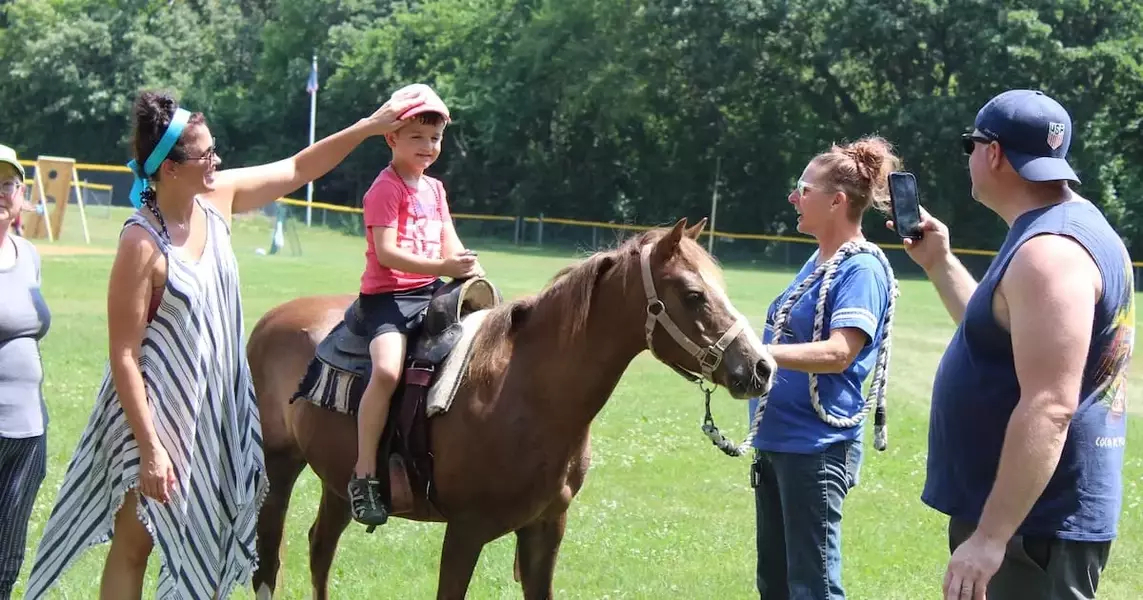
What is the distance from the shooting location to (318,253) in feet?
112

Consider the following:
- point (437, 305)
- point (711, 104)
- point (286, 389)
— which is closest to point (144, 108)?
point (437, 305)

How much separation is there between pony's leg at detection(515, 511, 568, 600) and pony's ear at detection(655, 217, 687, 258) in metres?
1.36

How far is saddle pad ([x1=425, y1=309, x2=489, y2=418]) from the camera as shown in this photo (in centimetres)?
462

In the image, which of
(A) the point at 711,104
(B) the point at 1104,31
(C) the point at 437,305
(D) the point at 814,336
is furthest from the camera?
(A) the point at 711,104

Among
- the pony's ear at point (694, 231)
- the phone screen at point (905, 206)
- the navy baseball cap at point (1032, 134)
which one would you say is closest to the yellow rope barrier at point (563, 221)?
the pony's ear at point (694, 231)

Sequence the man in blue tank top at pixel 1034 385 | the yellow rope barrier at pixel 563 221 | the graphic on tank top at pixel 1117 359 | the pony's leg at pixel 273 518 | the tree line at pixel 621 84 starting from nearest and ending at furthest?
the man in blue tank top at pixel 1034 385
the graphic on tank top at pixel 1117 359
the pony's leg at pixel 273 518
the yellow rope barrier at pixel 563 221
the tree line at pixel 621 84

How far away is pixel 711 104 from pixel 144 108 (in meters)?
43.7

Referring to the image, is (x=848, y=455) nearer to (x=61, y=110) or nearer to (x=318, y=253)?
(x=318, y=253)

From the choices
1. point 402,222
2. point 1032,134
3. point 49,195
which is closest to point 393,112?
point 402,222

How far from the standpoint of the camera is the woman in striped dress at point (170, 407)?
146 inches

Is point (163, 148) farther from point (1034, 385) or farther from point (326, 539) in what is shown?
point (1034, 385)

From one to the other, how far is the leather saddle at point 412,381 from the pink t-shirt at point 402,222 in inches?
6.8

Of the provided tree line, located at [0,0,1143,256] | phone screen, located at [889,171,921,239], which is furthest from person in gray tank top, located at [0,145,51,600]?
tree line, located at [0,0,1143,256]

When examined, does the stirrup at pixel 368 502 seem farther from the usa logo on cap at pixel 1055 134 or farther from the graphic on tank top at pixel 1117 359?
the usa logo on cap at pixel 1055 134
